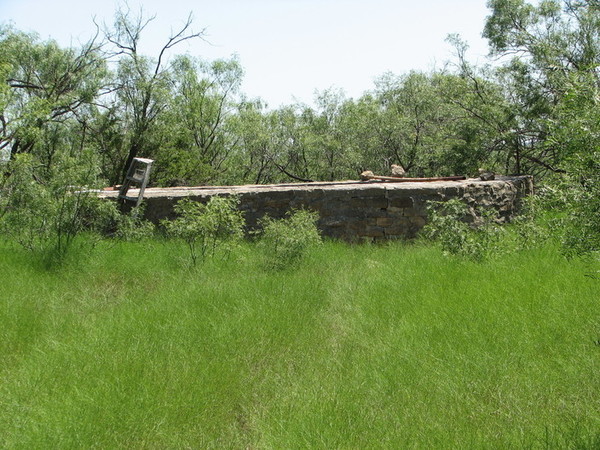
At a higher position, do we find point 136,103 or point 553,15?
point 553,15

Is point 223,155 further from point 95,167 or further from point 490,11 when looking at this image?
point 95,167

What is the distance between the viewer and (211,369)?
12.9 ft

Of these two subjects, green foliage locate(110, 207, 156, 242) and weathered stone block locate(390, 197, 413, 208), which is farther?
weathered stone block locate(390, 197, 413, 208)

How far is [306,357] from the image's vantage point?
14.0 ft

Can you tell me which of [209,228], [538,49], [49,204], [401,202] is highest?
[538,49]

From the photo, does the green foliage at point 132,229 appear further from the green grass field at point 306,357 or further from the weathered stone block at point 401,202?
the weathered stone block at point 401,202

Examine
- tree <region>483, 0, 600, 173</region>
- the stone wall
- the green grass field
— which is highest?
tree <region>483, 0, 600, 173</region>

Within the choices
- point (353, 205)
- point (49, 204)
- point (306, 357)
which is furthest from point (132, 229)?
point (306, 357)

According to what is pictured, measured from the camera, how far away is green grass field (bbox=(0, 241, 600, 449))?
3174 millimetres

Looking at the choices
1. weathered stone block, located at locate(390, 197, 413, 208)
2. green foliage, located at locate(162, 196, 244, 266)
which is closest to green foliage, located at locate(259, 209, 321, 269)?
green foliage, located at locate(162, 196, 244, 266)

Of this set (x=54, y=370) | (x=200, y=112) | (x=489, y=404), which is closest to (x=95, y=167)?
(x=54, y=370)

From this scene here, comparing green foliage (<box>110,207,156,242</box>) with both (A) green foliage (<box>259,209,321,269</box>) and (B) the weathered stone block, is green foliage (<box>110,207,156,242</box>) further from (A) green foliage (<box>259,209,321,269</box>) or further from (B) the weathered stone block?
(B) the weathered stone block

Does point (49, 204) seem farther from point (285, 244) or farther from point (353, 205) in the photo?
point (353, 205)

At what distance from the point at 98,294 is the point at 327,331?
2.63 meters
